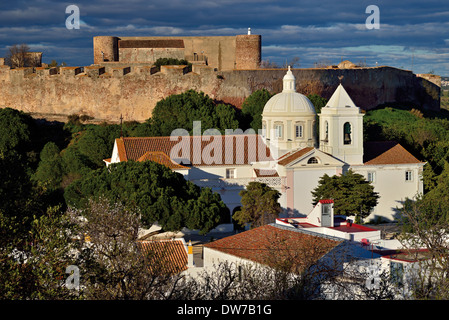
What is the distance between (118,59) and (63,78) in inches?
368

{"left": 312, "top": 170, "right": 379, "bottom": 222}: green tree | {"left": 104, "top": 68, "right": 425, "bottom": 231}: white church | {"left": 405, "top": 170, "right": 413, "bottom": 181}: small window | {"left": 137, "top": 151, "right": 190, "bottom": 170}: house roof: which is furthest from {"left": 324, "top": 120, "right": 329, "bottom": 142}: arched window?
{"left": 137, "top": 151, "right": 190, "bottom": 170}: house roof

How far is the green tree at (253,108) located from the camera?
149ft

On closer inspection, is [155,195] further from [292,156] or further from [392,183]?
[392,183]

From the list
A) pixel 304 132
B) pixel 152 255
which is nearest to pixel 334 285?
pixel 152 255

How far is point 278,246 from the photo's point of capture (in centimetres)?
1941

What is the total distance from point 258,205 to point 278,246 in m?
13.2

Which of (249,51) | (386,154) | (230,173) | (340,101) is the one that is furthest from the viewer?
(249,51)

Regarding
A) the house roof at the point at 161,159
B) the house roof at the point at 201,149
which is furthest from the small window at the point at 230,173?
the house roof at the point at 161,159

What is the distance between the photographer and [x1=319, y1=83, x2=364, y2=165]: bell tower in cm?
3659

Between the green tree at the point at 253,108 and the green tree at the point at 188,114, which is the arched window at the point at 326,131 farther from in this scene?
the green tree at the point at 253,108

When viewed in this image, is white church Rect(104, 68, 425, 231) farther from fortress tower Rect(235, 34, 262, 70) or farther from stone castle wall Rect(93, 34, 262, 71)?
stone castle wall Rect(93, 34, 262, 71)

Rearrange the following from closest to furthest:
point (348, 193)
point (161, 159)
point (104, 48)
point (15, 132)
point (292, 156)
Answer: point (348, 193)
point (161, 159)
point (292, 156)
point (15, 132)
point (104, 48)

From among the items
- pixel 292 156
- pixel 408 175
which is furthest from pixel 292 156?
pixel 408 175

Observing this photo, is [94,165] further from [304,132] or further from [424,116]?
[424,116]
